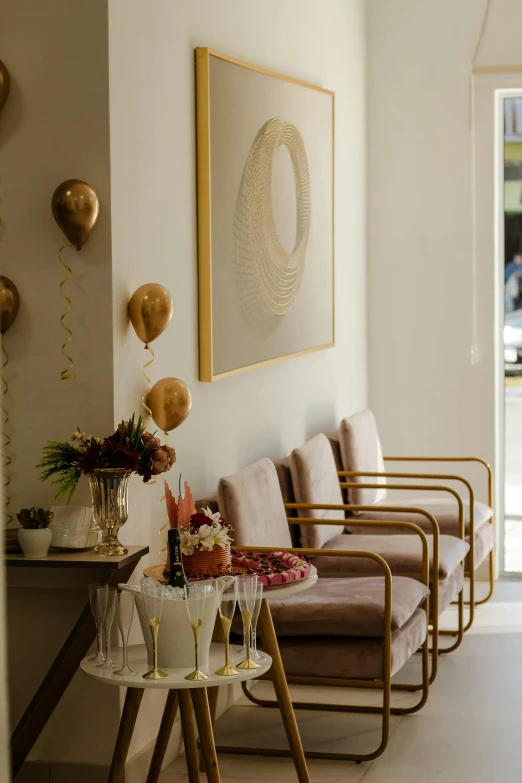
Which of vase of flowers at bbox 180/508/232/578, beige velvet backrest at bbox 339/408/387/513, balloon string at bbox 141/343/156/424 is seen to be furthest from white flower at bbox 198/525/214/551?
beige velvet backrest at bbox 339/408/387/513

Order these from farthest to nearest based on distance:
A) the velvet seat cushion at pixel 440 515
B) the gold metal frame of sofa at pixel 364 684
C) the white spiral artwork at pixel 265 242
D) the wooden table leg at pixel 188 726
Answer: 1. the velvet seat cushion at pixel 440 515
2. the white spiral artwork at pixel 265 242
3. the gold metal frame of sofa at pixel 364 684
4. the wooden table leg at pixel 188 726

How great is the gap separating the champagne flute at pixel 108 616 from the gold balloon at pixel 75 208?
935 mm

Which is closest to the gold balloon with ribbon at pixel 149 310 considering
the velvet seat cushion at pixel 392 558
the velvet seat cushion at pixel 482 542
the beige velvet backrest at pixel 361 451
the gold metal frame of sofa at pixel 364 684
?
the gold metal frame of sofa at pixel 364 684

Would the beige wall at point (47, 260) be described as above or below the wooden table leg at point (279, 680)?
above

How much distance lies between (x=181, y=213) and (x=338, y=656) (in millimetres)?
1429

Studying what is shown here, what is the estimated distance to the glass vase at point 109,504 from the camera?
2.75m

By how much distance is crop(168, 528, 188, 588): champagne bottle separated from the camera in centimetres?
259

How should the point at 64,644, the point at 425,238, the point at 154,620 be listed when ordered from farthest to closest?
the point at 425,238
the point at 64,644
the point at 154,620

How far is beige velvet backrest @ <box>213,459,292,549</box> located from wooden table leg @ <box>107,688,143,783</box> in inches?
33.8

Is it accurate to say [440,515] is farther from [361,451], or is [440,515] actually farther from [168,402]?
[168,402]

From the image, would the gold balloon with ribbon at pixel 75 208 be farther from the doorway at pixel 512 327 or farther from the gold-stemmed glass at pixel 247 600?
the doorway at pixel 512 327

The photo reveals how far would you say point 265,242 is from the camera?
13.9ft

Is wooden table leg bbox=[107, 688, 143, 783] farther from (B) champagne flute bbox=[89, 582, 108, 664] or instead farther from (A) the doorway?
(A) the doorway

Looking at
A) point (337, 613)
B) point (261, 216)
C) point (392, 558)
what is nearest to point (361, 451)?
point (392, 558)
